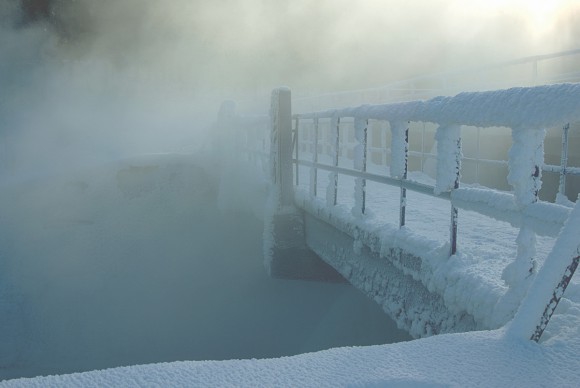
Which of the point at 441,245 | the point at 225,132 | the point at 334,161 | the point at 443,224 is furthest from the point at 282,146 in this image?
the point at 225,132

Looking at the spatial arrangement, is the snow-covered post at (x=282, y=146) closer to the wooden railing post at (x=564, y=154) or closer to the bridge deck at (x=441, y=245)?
the bridge deck at (x=441, y=245)

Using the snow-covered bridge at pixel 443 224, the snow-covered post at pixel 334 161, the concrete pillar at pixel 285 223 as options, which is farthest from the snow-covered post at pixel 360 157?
the concrete pillar at pixel 285 223

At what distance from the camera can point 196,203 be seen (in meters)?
11.3

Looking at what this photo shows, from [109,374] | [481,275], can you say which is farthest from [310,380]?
[481,275]

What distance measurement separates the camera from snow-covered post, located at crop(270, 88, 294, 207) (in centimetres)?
635

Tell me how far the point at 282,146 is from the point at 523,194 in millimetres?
4522

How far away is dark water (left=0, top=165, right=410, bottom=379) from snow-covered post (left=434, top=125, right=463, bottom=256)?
2.02m

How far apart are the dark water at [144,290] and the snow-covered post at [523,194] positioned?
2.32m

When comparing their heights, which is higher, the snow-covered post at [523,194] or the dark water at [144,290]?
the snow-covered post at [523,194]

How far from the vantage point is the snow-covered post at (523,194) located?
6.66 feet

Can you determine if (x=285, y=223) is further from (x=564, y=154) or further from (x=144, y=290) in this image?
(x=144, y=290)

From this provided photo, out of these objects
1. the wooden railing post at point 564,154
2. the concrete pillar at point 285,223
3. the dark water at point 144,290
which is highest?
the wooden railing post at point 564,154

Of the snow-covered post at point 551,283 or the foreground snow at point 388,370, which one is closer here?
the foreground snow at point 388,370

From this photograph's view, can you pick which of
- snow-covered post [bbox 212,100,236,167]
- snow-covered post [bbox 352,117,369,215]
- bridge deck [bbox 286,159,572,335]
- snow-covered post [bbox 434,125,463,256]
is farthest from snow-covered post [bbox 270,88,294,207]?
snow-covered post [bbox 212,100,236,167]
